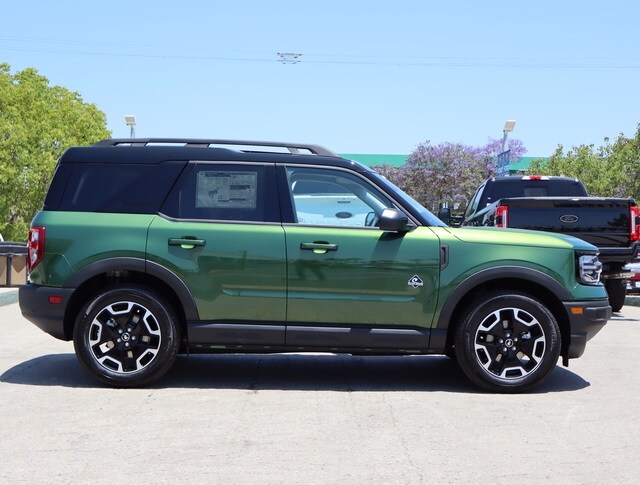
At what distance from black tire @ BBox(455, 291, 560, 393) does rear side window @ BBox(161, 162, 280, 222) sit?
1.73 meters

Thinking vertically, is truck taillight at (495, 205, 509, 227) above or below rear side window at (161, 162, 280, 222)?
below

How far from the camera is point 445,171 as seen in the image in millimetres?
67625

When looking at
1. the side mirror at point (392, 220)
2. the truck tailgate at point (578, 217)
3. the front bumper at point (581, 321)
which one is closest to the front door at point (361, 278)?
the side mirror at point (392, 220)

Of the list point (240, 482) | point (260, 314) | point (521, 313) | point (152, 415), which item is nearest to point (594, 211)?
point (521, 313)

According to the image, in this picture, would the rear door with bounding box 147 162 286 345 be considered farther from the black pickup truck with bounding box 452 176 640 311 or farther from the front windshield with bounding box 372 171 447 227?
the black pickup truck with bounding box 452 176 640 311

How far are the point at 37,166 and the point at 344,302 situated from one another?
41.5m

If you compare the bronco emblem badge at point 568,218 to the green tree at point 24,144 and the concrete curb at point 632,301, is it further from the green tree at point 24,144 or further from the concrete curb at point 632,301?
the green tree at point 24,144

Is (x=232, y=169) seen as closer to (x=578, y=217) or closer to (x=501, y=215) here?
(x=501, y=215)

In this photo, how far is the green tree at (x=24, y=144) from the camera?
45125 mm

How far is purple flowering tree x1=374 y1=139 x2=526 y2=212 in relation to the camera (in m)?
67.4

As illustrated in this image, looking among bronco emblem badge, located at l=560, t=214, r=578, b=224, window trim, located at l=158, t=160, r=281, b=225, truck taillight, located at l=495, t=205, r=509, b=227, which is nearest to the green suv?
window trim, located at l=158, t=160, r=281, b=225

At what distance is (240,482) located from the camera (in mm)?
5016

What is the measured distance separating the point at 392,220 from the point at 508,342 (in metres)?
1.30

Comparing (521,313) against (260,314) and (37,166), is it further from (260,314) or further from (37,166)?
(37,166)
